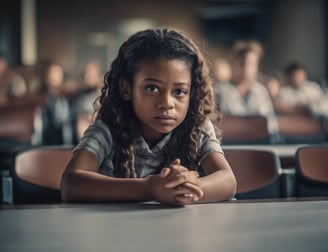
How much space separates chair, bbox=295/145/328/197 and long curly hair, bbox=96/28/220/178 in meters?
0.45

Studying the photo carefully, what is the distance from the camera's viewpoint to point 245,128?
→ 328 cm

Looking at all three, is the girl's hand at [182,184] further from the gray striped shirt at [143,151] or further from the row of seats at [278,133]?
the row of seats at [278,133]

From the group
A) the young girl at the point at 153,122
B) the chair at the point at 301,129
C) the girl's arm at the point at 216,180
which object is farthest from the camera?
the chair at the point at 301,129

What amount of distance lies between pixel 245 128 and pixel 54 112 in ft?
6.89

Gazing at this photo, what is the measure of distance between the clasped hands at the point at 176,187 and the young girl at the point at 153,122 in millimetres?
90

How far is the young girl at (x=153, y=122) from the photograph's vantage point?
134 cm

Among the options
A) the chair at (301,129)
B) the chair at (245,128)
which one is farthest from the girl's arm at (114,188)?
the chair at (301,129)

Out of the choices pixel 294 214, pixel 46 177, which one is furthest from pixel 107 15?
pixel 294 214

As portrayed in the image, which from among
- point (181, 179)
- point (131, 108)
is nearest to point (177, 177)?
point (181, 179)

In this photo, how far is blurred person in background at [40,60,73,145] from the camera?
13.8 ft

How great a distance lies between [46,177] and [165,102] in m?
0.61

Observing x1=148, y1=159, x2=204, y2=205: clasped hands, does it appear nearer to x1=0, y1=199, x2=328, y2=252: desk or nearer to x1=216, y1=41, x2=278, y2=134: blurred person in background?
x1=0, y1=199, x2=328, y2=252: desk

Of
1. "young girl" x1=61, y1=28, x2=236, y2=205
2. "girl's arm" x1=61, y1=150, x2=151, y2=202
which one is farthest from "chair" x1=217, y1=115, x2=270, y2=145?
"girl's arm" x1=61, y1=150, x2=151, y2=202

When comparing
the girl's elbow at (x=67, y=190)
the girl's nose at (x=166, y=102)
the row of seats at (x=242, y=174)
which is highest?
the girl's nose at (x=166, y=102)
